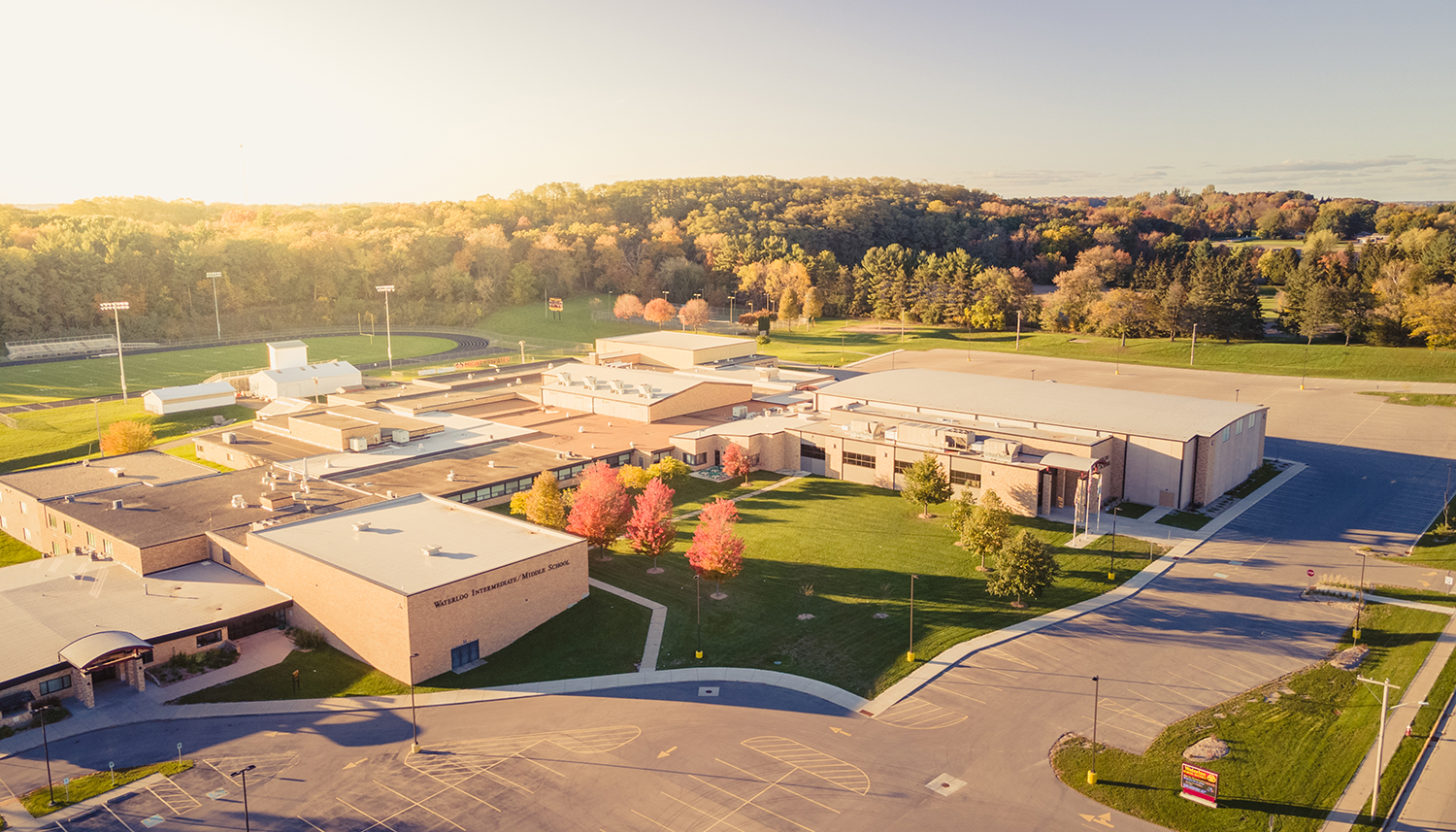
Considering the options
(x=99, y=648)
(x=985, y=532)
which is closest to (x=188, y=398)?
(x=99, y=648)

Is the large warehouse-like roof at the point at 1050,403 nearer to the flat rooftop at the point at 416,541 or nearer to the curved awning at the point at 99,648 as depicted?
the flat rooftop at the point at 416,541

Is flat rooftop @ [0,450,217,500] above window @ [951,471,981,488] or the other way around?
above

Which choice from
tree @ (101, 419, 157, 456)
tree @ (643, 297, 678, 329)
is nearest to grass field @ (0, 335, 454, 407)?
tree @ (101, 419, 157, 456)

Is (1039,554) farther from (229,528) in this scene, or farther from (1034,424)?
(229,528)

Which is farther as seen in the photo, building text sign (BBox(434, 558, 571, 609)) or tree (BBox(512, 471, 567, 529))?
tree (BBox(512, 471, 567, 529))

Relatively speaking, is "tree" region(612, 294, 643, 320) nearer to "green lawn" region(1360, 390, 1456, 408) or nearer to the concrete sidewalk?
"green lawn" region(1360, 390, 1456, 408)

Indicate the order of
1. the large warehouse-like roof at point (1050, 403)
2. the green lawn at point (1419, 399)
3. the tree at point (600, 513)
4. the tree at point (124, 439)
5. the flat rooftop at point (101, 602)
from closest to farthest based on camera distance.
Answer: the flat rooftop at point (101, 602), the tree at point (600, 513), the large warehouse-like roof at point (1050, 403), the tree at point (124, 439), the green lawn at point (1419, 399)

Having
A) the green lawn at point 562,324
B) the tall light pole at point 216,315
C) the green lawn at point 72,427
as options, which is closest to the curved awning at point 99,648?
the green lawn at point 72,427
